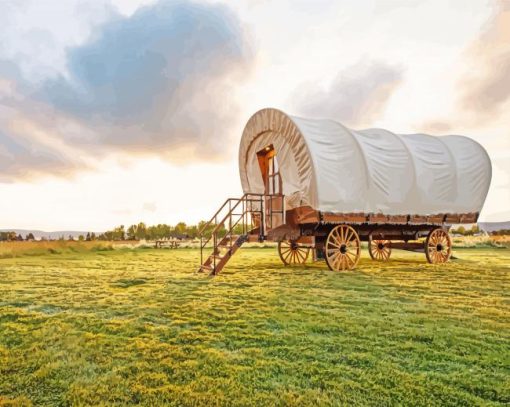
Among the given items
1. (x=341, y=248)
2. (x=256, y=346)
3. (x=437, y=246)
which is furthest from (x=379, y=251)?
(x=256, y=346)

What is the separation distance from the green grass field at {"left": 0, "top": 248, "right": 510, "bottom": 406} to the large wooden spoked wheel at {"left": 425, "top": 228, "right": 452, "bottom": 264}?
5.10 m

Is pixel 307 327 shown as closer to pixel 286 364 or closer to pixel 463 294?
pixel 286 364

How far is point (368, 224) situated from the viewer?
35.1ft

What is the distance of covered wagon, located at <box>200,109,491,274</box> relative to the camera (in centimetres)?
980

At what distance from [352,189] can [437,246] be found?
4276 mm

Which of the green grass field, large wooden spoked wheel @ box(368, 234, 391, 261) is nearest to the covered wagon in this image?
large wooden spoked wheel @ box(368, 234, 391, 261)

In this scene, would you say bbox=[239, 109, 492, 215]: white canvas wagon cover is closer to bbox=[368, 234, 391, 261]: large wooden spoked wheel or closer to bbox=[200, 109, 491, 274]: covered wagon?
bbox=[200, 109, 491, 274]: covered wagon

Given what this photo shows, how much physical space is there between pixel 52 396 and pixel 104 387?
33 cm

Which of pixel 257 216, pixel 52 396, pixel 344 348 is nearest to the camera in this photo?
pixel 52 396

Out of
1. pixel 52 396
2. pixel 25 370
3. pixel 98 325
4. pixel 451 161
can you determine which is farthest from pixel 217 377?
pixel 451 161

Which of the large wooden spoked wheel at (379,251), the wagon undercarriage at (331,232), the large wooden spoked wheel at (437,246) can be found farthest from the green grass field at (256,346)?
the large wooden spoked wheel at (379,251)

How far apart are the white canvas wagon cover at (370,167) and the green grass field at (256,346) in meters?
3.45

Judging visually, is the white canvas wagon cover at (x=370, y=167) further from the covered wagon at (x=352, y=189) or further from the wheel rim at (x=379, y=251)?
the wheel rim at (x=379, y=251)

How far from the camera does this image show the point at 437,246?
1221 centimetres
